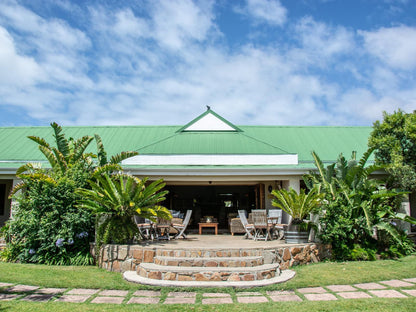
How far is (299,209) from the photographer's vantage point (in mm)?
9594

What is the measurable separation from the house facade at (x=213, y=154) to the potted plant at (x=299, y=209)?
1.76 m

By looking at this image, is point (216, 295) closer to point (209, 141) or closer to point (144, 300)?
point (144, 300)

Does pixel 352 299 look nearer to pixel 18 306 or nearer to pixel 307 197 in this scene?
pixel 307 197

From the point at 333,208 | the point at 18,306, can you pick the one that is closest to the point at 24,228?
the point at 18,306

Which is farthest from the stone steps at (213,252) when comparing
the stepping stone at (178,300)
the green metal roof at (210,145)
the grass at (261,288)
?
the green metal roof at (210,145)

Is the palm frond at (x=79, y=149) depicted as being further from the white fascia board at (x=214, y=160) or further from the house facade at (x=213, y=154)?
the white fascia board at (x=214, y=160)

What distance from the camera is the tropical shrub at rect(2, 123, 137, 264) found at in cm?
919

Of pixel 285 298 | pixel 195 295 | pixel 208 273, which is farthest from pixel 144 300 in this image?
pixel 285 298

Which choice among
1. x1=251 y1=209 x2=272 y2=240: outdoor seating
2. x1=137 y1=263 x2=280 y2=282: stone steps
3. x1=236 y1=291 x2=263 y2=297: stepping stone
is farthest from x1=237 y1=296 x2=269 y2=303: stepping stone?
x1=251 y1=209 x2=272 y2=240: outdoor seating

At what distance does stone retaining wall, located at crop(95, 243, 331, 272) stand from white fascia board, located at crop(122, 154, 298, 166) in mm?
4495

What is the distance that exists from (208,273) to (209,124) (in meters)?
9.26

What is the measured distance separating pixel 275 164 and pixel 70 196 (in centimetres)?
746

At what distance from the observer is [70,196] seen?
A: 9555 mm

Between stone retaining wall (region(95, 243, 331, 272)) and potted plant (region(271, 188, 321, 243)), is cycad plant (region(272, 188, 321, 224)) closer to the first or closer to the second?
potted plant (region(271, 188, 321, 243))
